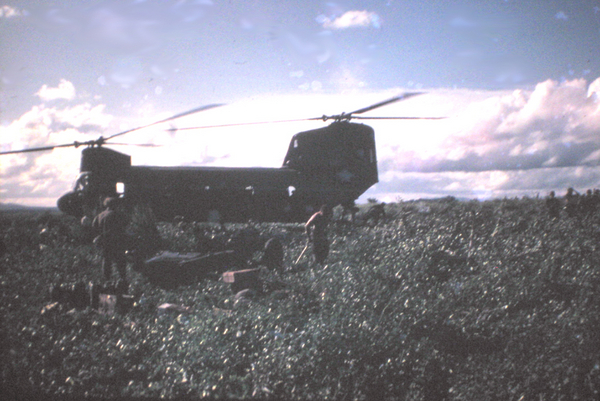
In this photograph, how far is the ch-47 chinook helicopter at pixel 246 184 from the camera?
15.3 metres

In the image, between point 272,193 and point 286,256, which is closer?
point 286,256

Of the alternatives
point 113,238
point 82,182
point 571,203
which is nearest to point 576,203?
point 571,203

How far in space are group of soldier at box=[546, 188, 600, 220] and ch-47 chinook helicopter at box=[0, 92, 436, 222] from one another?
274 inches

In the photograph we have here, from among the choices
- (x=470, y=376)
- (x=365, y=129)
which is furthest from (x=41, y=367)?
(x=365, y=129)

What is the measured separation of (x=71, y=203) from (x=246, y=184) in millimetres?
7002

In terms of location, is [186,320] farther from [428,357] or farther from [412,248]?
[412,248]

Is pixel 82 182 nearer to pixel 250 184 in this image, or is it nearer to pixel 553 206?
pixel 250 184

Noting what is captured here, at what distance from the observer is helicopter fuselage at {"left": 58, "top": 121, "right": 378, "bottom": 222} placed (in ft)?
50.4

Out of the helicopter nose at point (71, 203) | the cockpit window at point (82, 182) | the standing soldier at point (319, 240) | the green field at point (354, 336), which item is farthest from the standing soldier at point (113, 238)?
the helicopter nose at point (71, 203)

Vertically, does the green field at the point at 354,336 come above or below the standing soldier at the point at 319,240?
below

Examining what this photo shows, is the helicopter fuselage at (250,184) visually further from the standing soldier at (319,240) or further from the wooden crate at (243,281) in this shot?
the wooden crate at (243,281)

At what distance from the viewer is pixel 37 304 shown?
25.4ft

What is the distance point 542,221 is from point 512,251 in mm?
4200

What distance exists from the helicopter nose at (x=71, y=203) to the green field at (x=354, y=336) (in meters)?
7.28
